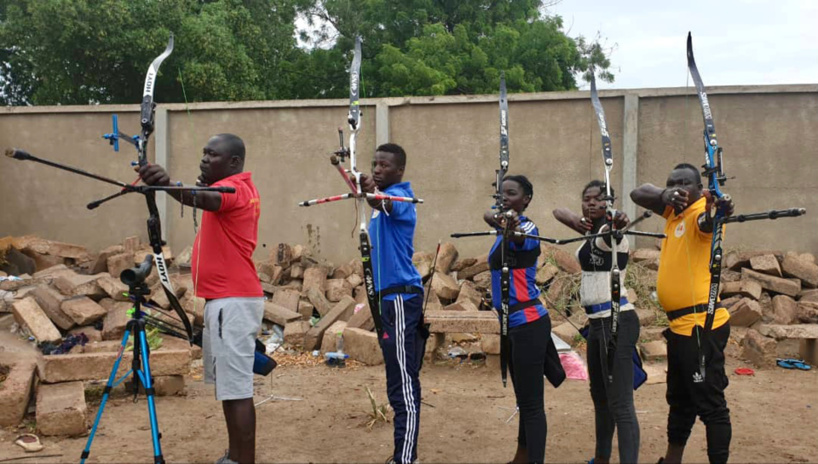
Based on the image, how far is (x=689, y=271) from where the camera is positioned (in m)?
4.34

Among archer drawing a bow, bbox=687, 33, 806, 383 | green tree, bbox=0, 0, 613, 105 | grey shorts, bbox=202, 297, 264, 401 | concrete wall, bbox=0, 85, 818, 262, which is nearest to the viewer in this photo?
archer drawing a bow, bbox=687, 33, 806, 383

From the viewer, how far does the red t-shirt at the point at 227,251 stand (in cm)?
421

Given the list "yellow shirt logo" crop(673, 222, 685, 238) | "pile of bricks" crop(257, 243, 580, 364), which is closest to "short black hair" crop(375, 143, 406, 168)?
"yellow shirt logo" crop(673, 222, 685, 238)

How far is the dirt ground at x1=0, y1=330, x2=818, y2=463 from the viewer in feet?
17.1

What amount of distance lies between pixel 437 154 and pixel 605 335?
Result: 709cm

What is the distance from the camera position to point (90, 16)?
1512 centimetres

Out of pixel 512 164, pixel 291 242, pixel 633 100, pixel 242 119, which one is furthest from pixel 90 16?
pixel 633 100

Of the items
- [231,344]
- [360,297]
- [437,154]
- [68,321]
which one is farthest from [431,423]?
[437,154]

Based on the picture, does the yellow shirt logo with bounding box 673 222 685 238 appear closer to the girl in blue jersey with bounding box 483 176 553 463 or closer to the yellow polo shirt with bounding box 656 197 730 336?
the yellow polo shirt with bounding box 656 197 730 336

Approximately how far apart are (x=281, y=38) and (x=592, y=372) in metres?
17.7

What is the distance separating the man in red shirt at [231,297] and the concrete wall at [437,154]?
684 centimetres

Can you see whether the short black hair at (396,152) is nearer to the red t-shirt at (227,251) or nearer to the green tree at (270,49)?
the red t-shirt at (227,251)

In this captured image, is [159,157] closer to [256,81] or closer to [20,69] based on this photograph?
[256,81]

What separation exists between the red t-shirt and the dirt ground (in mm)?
1520
